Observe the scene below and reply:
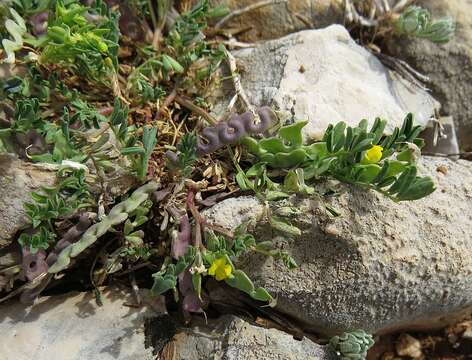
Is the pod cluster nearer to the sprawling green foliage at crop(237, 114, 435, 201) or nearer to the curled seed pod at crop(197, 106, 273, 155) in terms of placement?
the curled seed pod at crop(197, 106, 273, 155)

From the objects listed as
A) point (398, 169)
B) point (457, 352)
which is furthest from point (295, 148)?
point (457, 352)

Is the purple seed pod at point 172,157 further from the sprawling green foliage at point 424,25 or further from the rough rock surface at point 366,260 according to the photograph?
the sprawling green foliage at point 424,25

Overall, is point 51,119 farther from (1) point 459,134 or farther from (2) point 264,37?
(1) point 459,134

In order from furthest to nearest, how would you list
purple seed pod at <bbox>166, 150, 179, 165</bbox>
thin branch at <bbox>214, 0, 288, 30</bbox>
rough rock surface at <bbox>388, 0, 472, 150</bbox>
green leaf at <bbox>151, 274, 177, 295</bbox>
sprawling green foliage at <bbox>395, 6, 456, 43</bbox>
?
rough rock surface at <bbox>388, 0, 472, 150</bbox>, thin branch at <bbox>214, 0, 288, 30</bbox>, sprawling green foliage at <bbox>395, 6, 456, 43</bbox>, purple seed pod at <bbox>166, 150, 179, 165</bbox>, green leaf at <bbox>151, 274, 177, 295</bbox>

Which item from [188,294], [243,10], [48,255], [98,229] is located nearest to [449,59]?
[243,10]

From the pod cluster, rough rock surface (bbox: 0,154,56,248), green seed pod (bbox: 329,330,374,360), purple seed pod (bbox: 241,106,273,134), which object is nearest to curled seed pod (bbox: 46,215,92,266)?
the pod cluster

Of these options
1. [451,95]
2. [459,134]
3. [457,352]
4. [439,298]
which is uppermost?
[451,95]

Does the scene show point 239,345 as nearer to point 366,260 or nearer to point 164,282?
point 164,282

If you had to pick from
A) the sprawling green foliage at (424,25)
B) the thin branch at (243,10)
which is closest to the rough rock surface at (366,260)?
the sprawling green foliage at (424,25)
